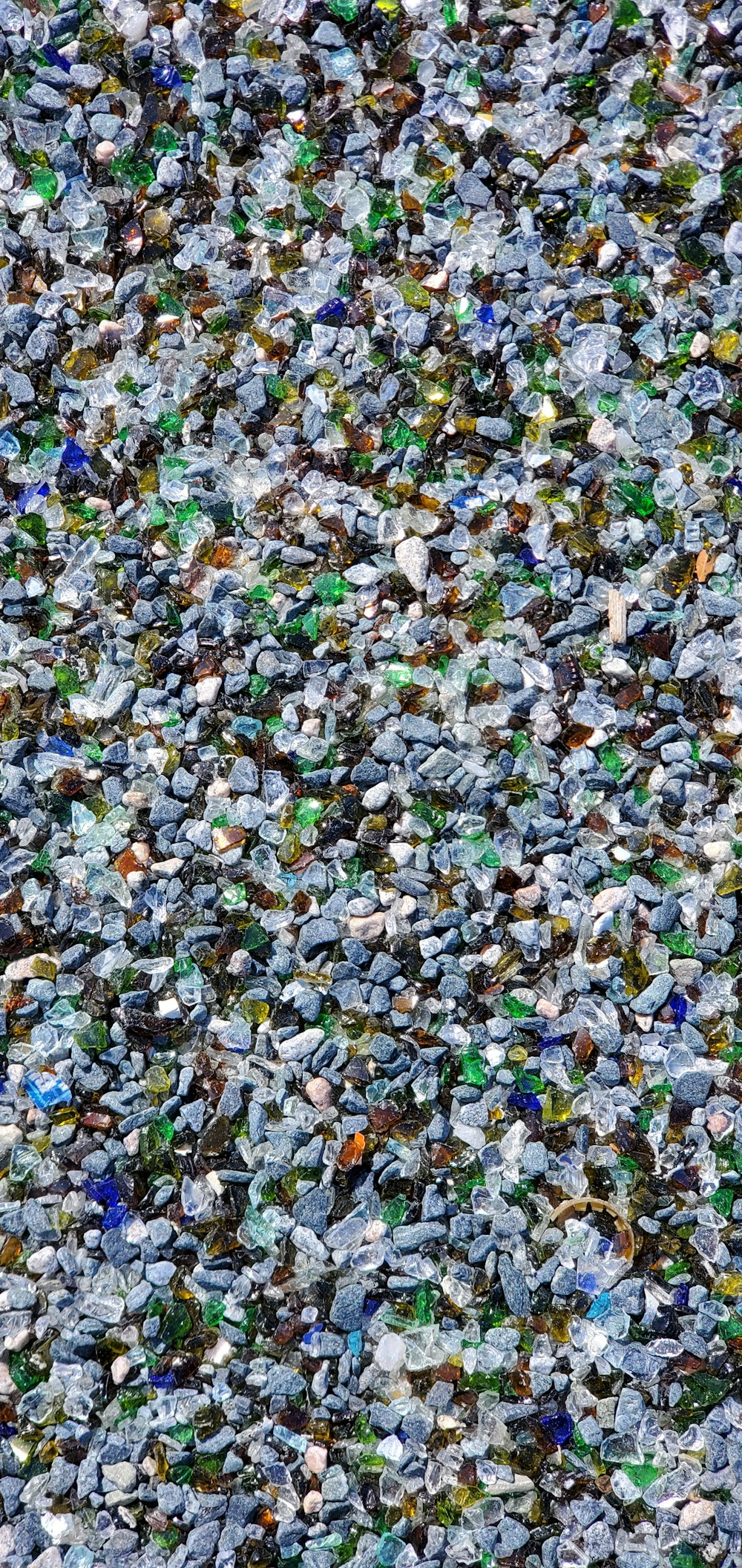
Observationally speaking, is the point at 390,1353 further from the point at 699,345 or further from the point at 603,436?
the point at 699,345

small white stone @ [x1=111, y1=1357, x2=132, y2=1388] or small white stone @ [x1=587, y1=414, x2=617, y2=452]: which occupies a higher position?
small white stone @ [x1=587, y1=414, x2=617, y2=452]

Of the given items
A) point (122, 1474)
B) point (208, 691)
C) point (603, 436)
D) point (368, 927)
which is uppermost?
point (603, 436)

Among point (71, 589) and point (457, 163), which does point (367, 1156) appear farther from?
point (457, 163)

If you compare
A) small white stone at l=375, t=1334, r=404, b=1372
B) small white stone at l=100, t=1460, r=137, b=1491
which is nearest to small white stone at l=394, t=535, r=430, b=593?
small white stone at l=375, t=1334, r=404, b=1372

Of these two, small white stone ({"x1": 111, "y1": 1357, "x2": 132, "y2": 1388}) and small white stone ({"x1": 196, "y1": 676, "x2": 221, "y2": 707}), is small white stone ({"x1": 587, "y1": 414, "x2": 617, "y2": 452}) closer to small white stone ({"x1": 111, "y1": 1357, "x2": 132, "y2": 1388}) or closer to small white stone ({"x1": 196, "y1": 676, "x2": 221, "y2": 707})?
small white stone ({"x1": 196, "y1": 676, "x2": 221, "y2": 707})

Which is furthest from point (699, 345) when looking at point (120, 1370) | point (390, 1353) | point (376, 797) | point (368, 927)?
point (120, 1370)

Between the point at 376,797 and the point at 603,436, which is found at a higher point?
the point at 603,436

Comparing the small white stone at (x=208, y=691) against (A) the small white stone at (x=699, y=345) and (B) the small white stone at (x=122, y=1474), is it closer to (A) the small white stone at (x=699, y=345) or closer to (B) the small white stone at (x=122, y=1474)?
(A) the small white stone at (x=699, y=345)

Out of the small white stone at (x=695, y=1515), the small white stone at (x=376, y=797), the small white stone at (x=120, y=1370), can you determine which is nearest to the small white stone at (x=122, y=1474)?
the small white stone at (x=120, y=1370)
